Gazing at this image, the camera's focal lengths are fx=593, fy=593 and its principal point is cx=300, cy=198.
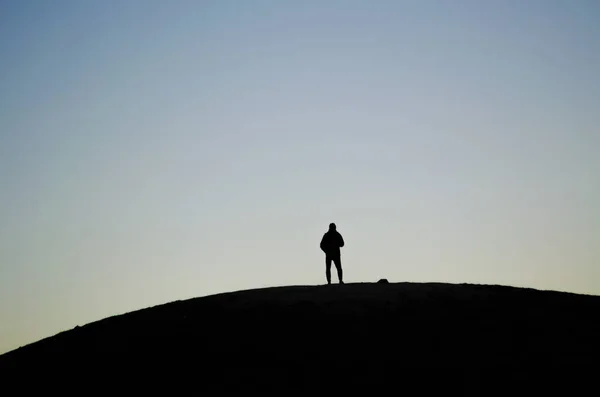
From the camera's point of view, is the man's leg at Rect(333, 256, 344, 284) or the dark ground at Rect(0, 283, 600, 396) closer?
the dark ground at Rect(0, 283, 600, 396)

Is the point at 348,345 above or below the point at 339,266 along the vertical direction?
below

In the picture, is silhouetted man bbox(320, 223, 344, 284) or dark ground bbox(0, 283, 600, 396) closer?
dark ground bbox(0, 283, 600, 396)

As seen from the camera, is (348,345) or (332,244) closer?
(348,345)

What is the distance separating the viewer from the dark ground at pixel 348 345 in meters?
12.7

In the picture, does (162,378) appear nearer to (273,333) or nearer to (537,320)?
(273,333)

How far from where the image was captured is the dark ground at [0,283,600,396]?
41.8 ft

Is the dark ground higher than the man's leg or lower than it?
lower

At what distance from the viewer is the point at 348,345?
46.7ft

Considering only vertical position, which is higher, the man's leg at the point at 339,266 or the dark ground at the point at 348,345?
the man's leg at the point at 339,266

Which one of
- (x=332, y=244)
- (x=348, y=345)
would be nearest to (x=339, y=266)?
A: (x=332, y=244)

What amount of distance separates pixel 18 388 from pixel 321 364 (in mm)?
7393

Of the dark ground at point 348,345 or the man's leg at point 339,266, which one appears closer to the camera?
the dark ground at point 348,345

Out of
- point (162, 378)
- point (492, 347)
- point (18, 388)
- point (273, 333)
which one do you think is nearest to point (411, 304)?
point (492, 347)

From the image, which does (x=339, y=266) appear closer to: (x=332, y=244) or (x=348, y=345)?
(x=332, y=244)
